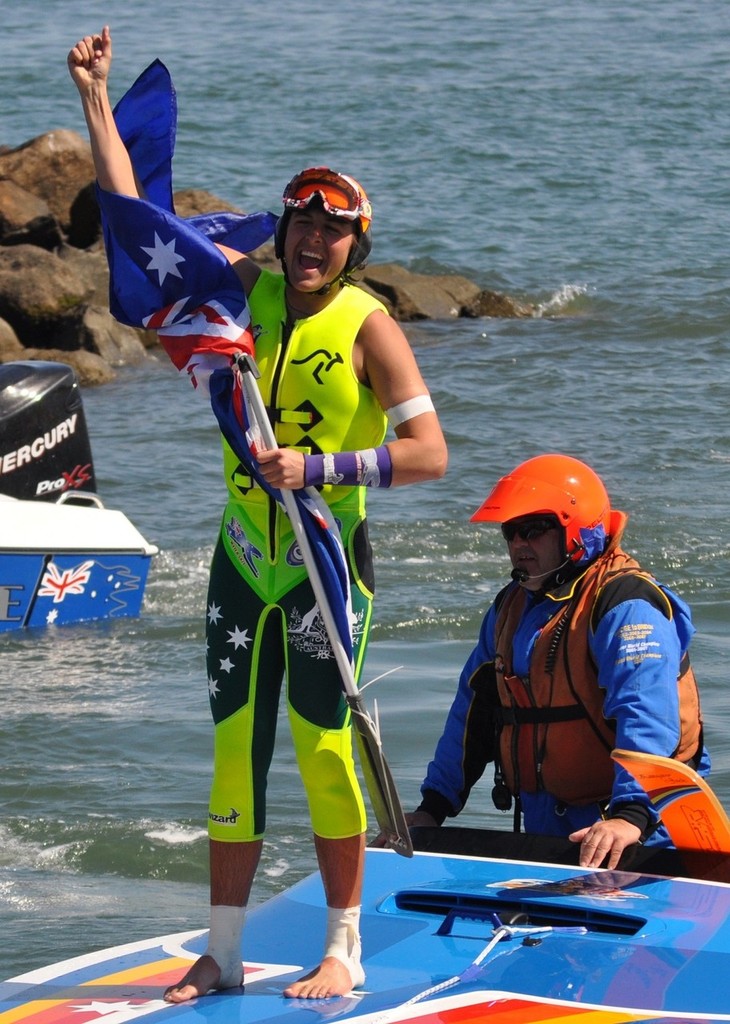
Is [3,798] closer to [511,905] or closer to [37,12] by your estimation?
[511,905]

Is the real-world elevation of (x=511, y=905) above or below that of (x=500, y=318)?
above

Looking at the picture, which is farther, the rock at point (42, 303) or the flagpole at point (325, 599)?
the rock at point (42, 303)

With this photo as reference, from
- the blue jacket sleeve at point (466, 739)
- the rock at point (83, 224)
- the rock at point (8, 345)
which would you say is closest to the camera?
the blue jacket sleeve at point (466, 739)

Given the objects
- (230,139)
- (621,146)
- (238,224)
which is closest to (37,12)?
(230,139)

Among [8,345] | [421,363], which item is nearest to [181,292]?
[8,345]

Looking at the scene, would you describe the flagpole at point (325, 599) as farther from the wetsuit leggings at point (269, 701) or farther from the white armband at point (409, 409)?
the white armband at point (409, 409)

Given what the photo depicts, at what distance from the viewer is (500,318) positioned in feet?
61.0

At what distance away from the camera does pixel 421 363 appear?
16.3 metres

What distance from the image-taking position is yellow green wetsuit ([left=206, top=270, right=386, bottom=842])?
3578mm

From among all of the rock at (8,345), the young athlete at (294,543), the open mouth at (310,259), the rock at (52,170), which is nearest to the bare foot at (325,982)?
the young athlete at (294,543)

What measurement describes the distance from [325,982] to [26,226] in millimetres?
16382

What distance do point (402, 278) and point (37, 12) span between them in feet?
68.4

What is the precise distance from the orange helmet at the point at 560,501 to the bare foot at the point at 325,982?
3.79ft

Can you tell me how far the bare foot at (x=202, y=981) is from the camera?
138 inches
